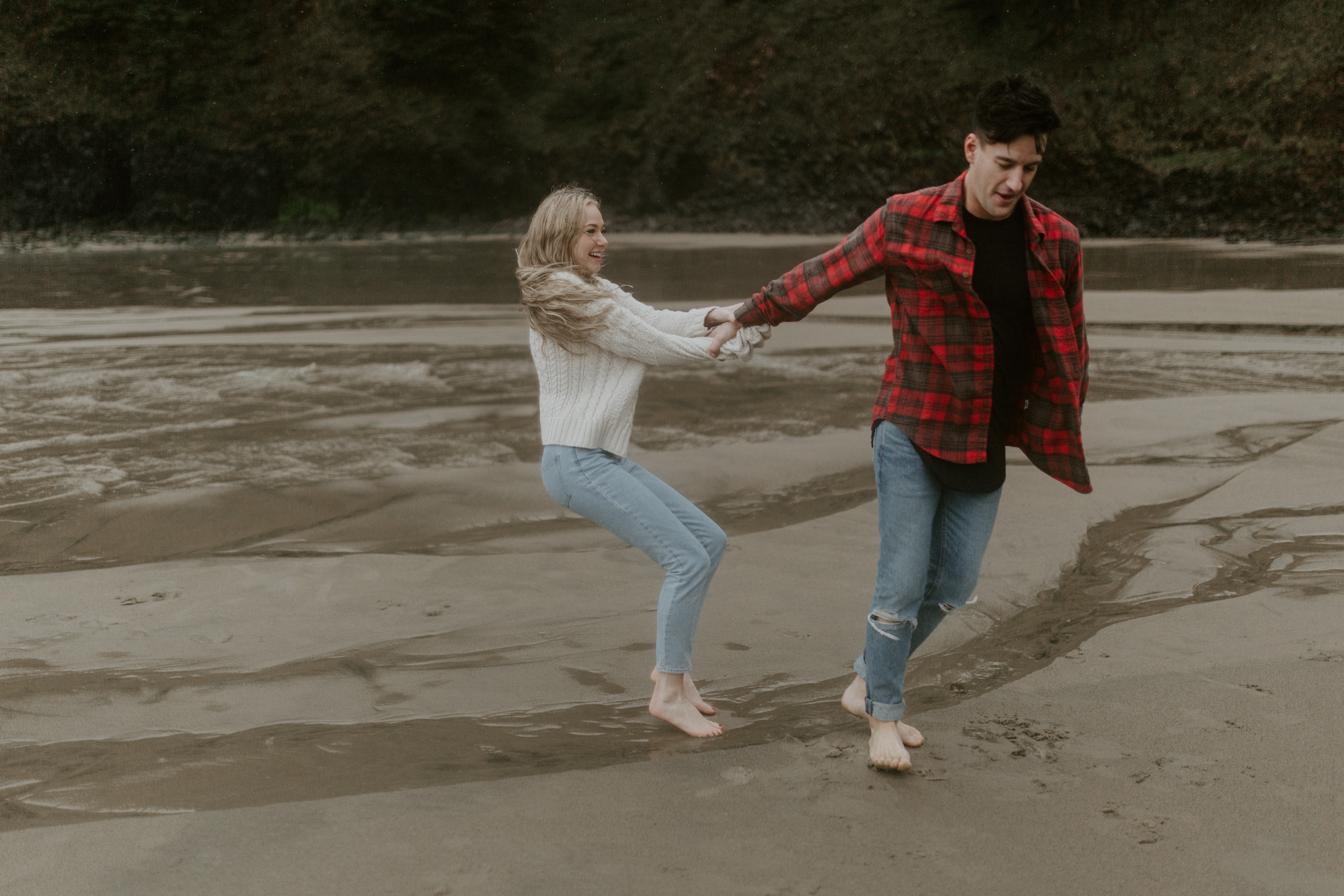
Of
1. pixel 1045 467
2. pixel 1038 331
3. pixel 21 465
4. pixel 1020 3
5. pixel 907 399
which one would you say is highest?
pixel 1020 3

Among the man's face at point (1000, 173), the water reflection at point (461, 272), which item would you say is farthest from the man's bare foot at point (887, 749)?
the water reflection at point (461, 272)

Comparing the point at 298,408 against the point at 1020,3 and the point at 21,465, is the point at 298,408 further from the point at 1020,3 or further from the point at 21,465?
the point at 1020,3

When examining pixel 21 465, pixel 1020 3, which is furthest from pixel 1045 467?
pixel 1020 3

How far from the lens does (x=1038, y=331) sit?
3.22 meters

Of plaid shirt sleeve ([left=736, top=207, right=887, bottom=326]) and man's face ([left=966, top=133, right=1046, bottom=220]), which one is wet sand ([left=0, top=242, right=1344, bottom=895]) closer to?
plaid shirt sleeve ([left=736, top=207, right=887, bottom=326])

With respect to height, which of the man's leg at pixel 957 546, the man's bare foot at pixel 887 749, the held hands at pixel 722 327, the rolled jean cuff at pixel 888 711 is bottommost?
the man's bare foot at pixel 887 749

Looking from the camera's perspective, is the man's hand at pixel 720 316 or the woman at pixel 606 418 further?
the man's hand at pixel 720 316

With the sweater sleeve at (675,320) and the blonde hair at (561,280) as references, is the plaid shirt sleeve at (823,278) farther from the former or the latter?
the blonde hair at (561,280)

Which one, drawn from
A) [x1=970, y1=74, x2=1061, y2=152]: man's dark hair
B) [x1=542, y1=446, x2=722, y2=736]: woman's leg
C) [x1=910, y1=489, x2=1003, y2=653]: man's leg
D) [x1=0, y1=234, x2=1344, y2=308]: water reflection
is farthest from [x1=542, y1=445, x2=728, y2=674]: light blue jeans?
[x1=0, y1=234, x2=1344, y2=308]: water reflection

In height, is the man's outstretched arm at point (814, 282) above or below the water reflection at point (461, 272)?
above

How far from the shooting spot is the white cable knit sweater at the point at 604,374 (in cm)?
367

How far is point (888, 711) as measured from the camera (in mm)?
3467

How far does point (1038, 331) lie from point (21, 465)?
A: 6.85 meters

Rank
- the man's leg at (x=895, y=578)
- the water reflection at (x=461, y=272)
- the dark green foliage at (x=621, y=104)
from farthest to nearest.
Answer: the dark green foliage at (x=621, y=104) < the water reflection at (x=461, y=272) < the man's leg at (x=895, y=578)
